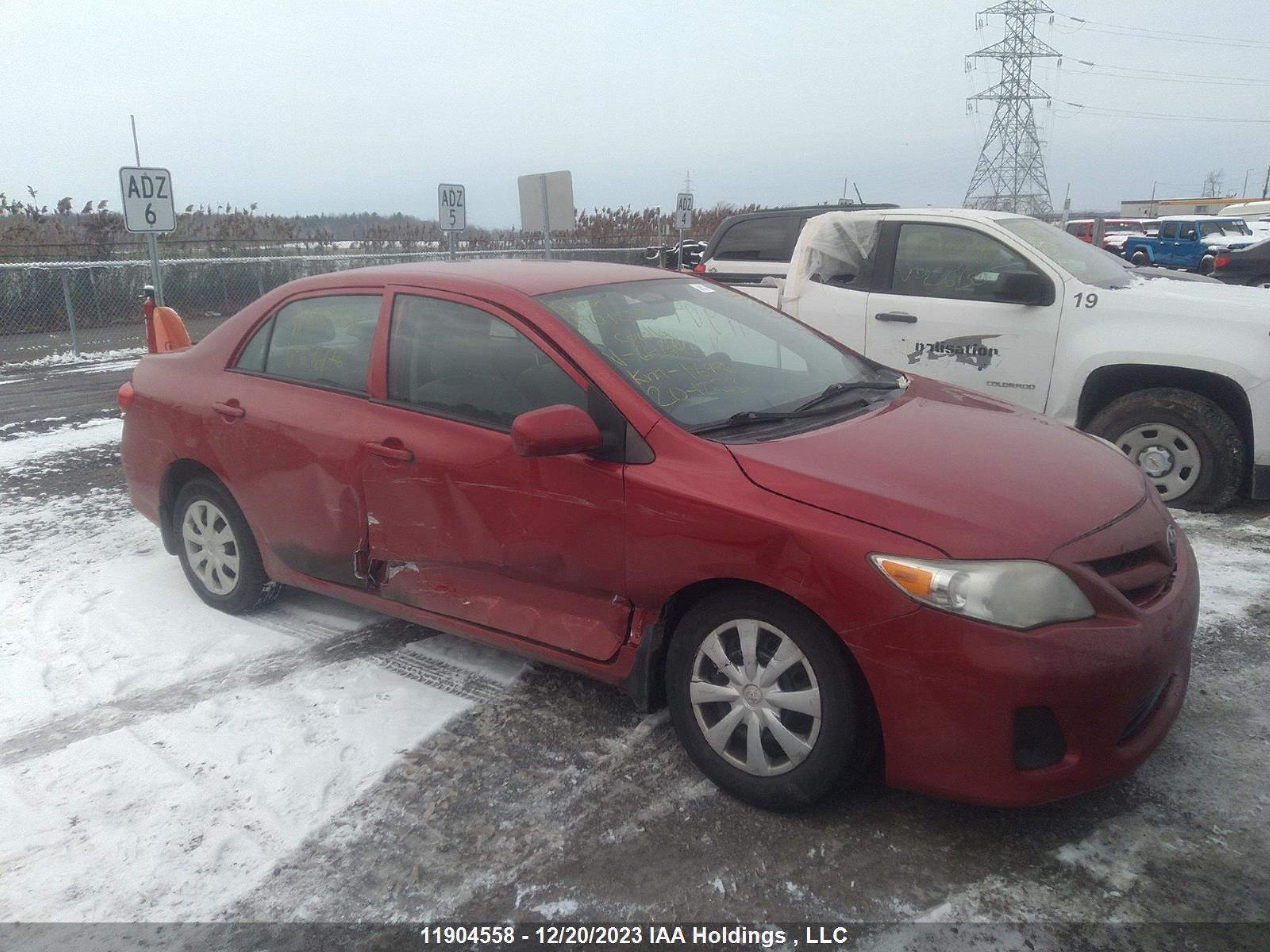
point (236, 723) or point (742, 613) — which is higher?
point (742, 613)

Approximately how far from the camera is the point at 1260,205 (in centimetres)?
3994

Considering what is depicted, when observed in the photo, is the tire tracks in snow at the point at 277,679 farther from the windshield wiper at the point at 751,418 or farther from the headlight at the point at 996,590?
the headlight at the point at 996,590

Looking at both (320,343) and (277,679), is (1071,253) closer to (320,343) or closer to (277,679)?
(320,343)

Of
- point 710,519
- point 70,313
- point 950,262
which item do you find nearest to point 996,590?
point 710,519

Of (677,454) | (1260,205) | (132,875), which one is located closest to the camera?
(132,875)

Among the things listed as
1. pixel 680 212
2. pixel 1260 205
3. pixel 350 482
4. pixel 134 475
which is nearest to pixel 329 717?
pixel 350 482

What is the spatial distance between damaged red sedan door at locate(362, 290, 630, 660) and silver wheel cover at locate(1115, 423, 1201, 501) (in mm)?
4147

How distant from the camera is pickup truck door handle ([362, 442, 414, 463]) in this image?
12.2 ft

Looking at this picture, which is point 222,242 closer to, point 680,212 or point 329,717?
point 680,212

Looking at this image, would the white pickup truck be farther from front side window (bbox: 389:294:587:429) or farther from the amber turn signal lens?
the amber turn signal lens

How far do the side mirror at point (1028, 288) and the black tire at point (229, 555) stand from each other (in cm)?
466

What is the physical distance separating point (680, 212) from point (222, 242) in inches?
402

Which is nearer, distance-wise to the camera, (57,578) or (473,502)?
(473,502)

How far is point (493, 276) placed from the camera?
12.7ft
